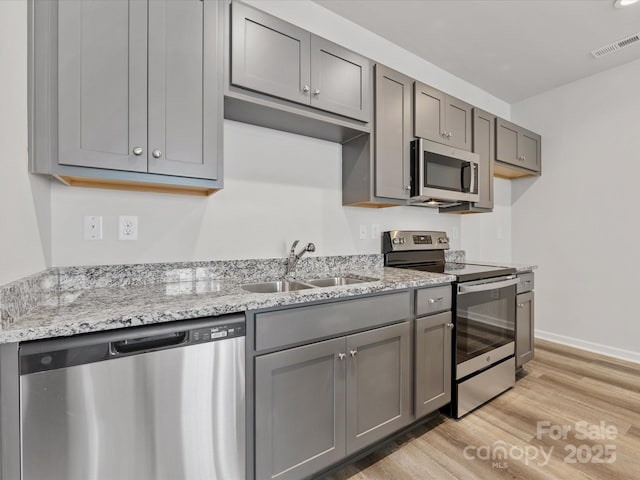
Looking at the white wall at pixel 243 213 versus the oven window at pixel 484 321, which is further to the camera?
the oven window at pixel 484 321

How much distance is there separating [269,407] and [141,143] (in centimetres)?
123

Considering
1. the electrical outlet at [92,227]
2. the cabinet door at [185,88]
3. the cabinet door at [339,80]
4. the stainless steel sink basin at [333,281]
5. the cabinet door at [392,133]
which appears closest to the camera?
the cabinet door at [185,88]

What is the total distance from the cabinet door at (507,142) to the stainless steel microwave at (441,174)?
1.87 ft

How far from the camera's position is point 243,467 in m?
1.23

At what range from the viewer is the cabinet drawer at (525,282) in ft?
8.41

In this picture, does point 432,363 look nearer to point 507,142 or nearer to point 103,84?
point 103,84

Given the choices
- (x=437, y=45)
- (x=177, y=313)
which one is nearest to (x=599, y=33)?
(x=437, y=45)

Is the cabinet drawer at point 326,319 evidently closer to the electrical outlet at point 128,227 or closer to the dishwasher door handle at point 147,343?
the dishwasher door handle at point 147,343

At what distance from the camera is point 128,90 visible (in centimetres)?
131

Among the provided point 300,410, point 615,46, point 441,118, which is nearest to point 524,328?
point 441,118

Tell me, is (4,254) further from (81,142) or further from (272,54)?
(272,54)

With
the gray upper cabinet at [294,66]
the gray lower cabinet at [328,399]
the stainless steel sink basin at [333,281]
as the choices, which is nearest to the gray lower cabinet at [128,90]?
the gray upper cabinet at [294,66]

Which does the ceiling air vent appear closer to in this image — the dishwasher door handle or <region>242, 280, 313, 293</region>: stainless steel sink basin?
<region>242, 280, 313, 293</region>: stainless steel sink basin

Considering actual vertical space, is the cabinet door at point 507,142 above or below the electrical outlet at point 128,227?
above
